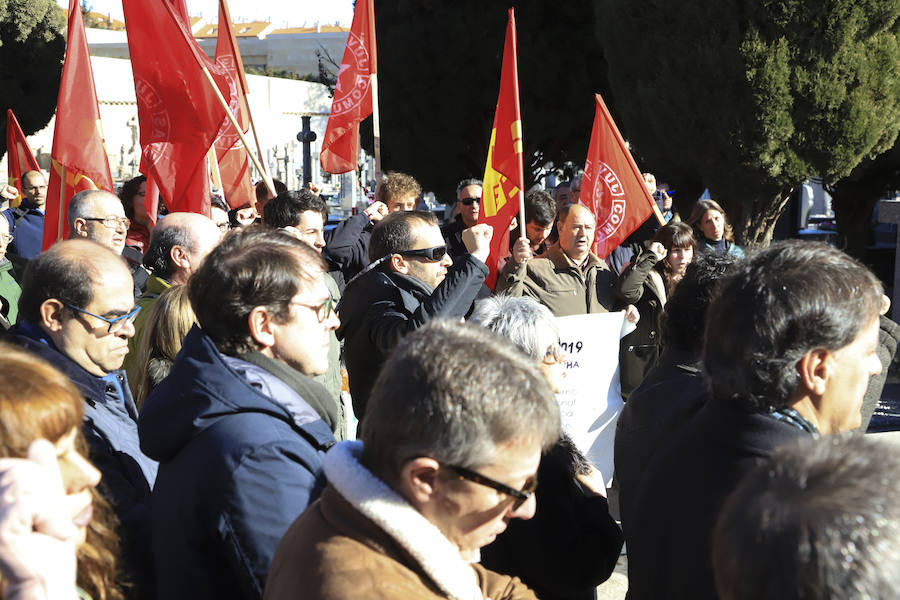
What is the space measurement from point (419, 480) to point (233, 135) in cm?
546

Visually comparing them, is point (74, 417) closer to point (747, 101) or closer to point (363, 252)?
point (363, 252)

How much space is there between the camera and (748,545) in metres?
1.19

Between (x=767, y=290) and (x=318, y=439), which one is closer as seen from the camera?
(x=767, y=290)

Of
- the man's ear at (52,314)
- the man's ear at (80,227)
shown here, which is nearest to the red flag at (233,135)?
the man's ear at (80,227)

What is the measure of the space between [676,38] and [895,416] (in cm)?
594

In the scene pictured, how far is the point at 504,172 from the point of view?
6.03 metres

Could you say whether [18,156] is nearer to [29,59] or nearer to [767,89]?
[767,89]

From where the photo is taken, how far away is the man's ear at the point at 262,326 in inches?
90.9

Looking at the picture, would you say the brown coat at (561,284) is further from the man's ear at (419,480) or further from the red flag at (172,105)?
the man's ear at (419,480)

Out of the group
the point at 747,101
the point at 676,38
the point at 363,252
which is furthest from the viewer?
the point at 676,38

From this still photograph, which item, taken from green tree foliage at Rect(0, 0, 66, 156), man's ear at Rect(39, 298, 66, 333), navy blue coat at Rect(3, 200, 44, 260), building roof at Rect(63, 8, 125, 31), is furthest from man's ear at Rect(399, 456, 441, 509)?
building roof at Rect(63, 8, 125, 31)

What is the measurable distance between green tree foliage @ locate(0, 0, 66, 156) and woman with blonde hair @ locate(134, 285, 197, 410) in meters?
16.3

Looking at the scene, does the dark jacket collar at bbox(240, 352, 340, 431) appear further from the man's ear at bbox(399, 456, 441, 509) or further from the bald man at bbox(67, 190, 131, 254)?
the bald man at bbox(67, 190, 131, 254)

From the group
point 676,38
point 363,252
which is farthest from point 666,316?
point 676,38
